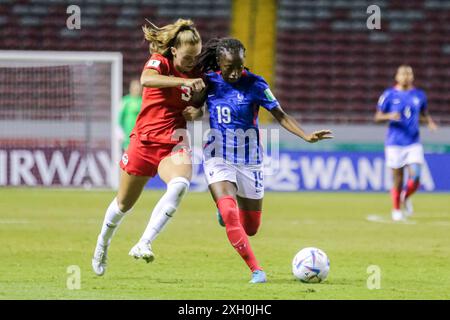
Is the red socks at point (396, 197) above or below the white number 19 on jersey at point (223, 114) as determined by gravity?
below

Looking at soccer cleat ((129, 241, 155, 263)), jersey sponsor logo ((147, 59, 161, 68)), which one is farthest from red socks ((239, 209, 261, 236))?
jersey sponsor logo ((147, 59, 161, 68))

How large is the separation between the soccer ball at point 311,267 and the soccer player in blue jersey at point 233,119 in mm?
635

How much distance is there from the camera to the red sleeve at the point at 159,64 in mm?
7551

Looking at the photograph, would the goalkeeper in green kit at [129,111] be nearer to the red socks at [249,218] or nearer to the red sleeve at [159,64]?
the red socks at [249,218]

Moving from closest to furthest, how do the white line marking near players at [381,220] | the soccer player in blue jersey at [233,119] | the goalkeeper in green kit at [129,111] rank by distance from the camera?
the soccer player in blue jersey at [233,119] < the white line marking near players at [381,220] < the goalkeeper in green kit at [129,111]

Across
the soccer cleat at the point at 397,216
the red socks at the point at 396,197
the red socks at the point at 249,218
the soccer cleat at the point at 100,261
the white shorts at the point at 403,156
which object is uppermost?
the red socks at the point at 249,218

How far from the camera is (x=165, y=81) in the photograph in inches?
289

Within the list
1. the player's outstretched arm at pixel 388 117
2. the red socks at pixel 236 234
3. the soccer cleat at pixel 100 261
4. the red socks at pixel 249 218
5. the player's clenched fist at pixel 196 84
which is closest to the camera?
the player's clenched fist at pixel 196 84

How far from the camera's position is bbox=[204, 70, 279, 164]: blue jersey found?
7691mm

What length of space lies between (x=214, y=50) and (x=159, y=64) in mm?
464

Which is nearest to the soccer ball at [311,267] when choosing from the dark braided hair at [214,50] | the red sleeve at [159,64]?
the dark braided hair at [214,50]

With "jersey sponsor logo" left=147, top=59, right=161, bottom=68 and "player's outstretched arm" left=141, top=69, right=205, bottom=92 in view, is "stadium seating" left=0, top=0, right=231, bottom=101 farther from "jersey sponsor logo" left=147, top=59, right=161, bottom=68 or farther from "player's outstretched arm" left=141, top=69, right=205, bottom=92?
→ "player's outstretched arm" left=141, top=69, right=205, bottom=92

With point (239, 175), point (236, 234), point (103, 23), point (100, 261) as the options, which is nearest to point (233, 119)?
point (239, 175)
